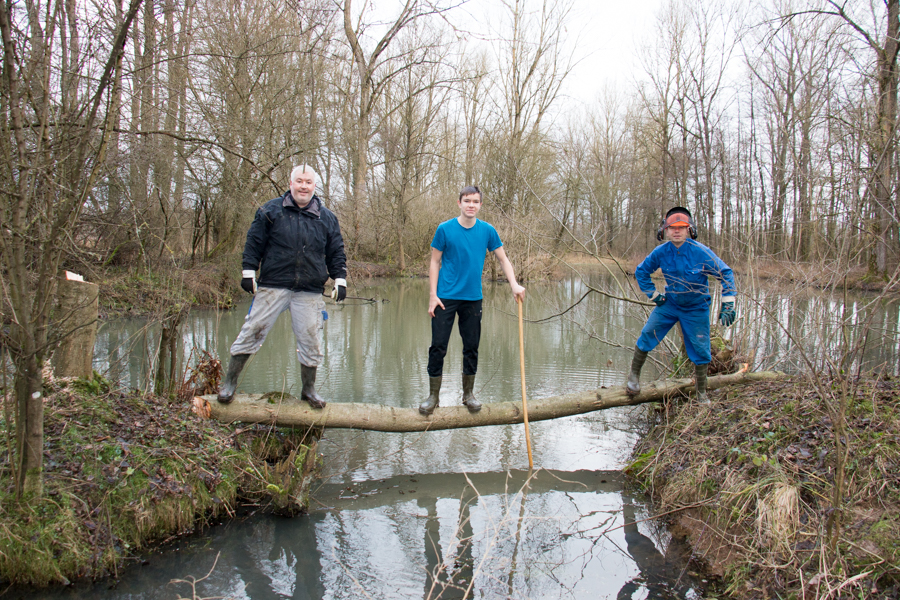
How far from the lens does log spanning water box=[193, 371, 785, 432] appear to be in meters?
4.30

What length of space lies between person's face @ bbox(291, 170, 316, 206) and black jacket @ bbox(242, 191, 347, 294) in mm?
63

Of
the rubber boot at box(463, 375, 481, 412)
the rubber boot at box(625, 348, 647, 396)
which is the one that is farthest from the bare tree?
the rubber boot at box(625, 348, 647, 396)

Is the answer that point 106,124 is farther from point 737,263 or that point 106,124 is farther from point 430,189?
point 430,189

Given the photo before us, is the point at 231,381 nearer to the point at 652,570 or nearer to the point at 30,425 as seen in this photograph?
the point at 30,425

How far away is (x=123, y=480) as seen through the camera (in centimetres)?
328

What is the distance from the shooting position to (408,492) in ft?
13.9

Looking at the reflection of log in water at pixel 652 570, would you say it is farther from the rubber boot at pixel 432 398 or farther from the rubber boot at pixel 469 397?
the rubber boot at pixel 432 398

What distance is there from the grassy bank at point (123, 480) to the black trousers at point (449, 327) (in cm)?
116

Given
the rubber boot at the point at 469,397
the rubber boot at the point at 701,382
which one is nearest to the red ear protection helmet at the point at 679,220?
the rubber boot at the point at 701,382

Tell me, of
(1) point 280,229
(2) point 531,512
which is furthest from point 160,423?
(2) point 531,512

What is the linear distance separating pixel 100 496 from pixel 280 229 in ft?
6.47

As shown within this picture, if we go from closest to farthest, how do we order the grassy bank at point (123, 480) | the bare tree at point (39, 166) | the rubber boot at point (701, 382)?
the bare tree at point (39, 166), the grassy bank at point (123, 480), the rubber boot at point (701, 382)

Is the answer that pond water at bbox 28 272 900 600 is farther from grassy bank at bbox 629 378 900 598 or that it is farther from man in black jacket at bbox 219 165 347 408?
man in black jacket at bbox 219 165 347 408

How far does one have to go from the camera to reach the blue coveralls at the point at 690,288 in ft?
15.0
